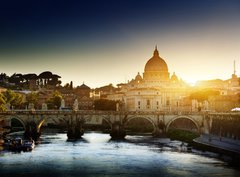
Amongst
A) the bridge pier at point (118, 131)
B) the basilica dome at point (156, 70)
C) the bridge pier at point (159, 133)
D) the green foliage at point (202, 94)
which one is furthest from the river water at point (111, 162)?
the basilica dome at point (156, 70)

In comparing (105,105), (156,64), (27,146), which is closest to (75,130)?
(27,146)

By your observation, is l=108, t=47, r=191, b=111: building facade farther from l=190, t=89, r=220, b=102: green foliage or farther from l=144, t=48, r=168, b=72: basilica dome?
l=190, t=89, r=220, b=102: green foliage

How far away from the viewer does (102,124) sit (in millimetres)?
90375

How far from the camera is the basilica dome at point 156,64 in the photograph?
111 metres

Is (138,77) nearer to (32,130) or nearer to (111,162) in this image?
(32,130)

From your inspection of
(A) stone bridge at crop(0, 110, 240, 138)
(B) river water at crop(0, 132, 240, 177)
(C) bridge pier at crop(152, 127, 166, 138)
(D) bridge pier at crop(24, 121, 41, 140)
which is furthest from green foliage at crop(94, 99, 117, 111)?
(B) river water at crop(0, 132, 240, 177)

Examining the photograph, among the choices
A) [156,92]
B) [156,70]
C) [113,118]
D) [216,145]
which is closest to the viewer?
[216,145]

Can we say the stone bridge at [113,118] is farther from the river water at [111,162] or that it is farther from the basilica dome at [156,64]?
the basilica dome at [156,64]

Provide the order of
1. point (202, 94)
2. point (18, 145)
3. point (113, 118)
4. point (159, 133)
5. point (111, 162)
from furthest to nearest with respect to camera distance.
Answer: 1. point (202, 94)
2. point (113, 118)
3. point (159, 133)
4. point (18, 145)
5. point (111, 162)

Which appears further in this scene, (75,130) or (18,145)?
(75,130)

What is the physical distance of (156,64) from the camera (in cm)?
11088

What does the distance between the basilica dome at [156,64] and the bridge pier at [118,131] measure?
46.2 metres

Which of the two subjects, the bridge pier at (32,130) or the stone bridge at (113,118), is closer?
the bridge pier at (32,130)

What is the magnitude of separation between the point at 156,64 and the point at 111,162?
240 ft
